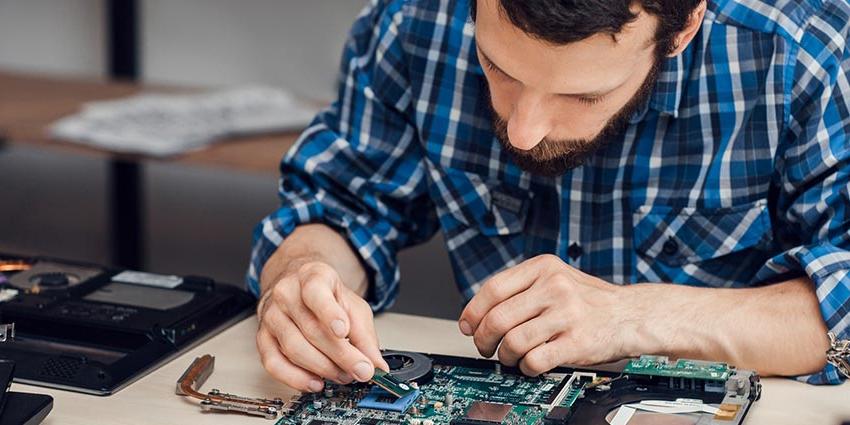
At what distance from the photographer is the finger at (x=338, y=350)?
1178mm

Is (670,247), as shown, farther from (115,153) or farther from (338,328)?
(115,153)

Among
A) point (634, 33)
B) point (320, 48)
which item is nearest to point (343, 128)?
point (634, 33)

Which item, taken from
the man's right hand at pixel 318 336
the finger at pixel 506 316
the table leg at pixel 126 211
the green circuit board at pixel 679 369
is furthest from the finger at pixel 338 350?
the table leg at pixel 126 211

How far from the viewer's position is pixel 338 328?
120 cm

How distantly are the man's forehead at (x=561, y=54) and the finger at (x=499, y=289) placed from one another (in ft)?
0.57

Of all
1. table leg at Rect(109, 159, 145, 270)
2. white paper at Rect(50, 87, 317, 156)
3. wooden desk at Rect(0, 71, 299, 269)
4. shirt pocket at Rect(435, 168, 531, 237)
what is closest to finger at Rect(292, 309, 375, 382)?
shirt pocket at Rect(435, 168, 531, 237)

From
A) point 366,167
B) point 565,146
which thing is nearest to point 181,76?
point 366,167

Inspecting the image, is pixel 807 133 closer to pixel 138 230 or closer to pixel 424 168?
pixel 424 168

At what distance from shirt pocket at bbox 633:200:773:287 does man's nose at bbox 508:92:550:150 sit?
307 mm

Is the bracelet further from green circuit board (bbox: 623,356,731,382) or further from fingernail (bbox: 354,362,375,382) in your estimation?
fingernail (bbox: 354,362,375,382)

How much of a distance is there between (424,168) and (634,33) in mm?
449

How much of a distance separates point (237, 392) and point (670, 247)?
0.57m

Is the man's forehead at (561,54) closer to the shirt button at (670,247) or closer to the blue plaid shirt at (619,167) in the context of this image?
the blue plaid shirt at (619,167)

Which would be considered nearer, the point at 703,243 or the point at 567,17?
the point at 567,17
